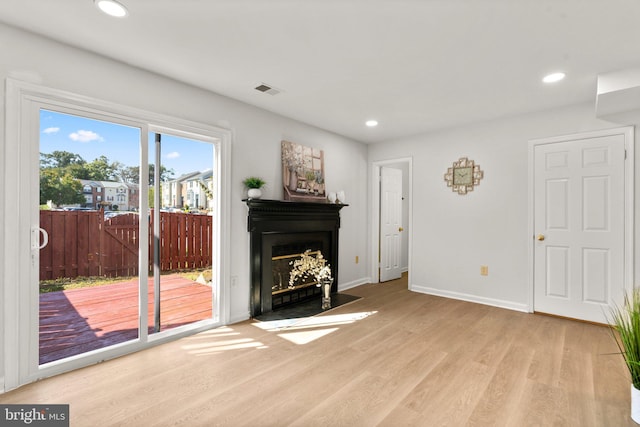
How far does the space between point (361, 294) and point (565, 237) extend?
2.59 metres

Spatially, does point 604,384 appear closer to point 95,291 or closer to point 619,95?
point 619,95

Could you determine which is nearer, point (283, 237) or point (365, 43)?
point (365, 43)

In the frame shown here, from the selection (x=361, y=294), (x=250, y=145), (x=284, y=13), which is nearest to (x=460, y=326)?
(x=361, y=294)

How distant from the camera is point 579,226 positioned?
333 cm

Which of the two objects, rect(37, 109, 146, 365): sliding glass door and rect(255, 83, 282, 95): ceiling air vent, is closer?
rect(37, 109, 146, 365): sliding glass door

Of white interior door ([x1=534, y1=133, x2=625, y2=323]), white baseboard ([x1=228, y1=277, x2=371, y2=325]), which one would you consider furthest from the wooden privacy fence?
white interior door ([x1=534, y1=133, x2=625, y2=323])

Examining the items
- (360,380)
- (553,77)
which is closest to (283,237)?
(360,380)

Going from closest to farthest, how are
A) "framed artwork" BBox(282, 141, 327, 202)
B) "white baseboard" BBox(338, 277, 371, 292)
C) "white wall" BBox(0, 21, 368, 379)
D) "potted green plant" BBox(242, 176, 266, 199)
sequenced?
"white wall" BBox(0, 21, 368, 379) → "potted green plant" BBox(242, 176, 266, 199) → "framed artwork" BBox(282, 141, 327, 202) → "white baseboard" BBox(338, 277, 371, 292)

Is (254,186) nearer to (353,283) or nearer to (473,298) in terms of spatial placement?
(353,283)

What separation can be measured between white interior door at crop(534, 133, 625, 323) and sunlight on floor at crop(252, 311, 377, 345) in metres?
2.18

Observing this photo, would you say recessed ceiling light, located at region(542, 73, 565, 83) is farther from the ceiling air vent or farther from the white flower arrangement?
the white flower arrangement

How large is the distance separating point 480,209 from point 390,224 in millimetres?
1702

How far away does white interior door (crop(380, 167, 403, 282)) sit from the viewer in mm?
5309

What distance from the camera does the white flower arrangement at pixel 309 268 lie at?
3.91 meters
